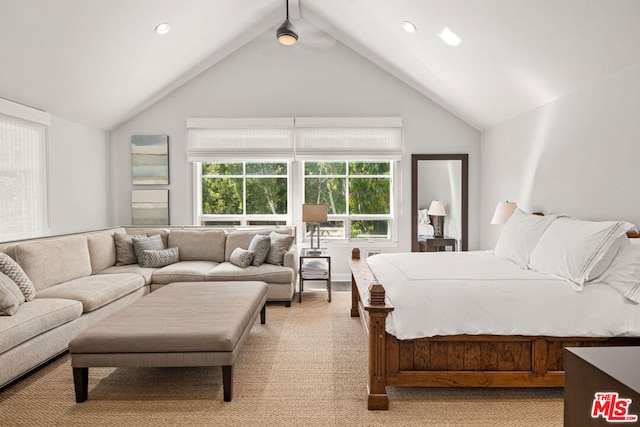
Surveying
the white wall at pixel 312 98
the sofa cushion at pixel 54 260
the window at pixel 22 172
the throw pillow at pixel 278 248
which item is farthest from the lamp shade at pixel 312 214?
the window at pixel 22 172

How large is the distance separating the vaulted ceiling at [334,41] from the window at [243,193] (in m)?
1.37

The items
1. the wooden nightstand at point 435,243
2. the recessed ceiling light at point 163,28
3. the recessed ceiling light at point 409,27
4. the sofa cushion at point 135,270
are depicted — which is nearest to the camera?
the recessed ceiling light at point 409,27

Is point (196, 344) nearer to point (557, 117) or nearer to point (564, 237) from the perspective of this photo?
point (564, 237)

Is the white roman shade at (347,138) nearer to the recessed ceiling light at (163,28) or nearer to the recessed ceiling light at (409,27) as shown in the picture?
the recessed ceiling light at (409,27)

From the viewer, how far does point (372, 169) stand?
607 centimetres

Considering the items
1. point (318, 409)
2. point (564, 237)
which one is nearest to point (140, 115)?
point (318, 409)

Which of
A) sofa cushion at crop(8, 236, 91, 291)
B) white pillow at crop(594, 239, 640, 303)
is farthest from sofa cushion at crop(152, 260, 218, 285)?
white pillow at crop(594, 239, 640, 303)

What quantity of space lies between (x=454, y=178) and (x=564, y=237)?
10.3 feet

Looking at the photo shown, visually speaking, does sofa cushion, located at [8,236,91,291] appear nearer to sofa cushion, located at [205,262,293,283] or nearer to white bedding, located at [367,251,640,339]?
sofa cushion, located at [205,262,293,283]

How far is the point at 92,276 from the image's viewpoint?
4.16 meters

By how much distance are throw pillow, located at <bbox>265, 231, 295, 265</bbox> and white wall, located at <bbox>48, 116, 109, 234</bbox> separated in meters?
2.46

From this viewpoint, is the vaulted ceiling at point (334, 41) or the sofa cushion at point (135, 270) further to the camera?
the sofa cushion at point (135, 270)

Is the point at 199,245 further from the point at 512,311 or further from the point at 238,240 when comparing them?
the point at 512,311

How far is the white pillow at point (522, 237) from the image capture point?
10.9 ft
